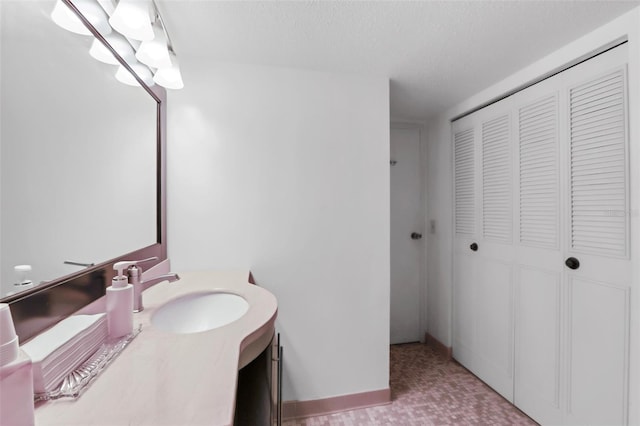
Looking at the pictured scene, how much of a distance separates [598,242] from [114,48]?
236 centimetres

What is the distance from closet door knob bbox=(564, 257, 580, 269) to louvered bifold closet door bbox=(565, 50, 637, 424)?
0.07ft

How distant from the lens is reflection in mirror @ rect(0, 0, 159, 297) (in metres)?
0.64

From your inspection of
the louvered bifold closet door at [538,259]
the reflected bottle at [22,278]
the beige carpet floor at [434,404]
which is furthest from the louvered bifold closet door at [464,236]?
the reflected bottle at [22,278]

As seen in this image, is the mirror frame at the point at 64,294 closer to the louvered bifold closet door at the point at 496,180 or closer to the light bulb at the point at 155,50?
the light bulb at the point at 155,50

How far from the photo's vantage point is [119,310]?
78cm

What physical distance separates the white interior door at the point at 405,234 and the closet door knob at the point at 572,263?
133 centimetres

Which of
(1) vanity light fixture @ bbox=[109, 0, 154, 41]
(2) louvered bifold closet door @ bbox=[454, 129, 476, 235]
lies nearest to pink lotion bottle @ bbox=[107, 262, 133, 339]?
(1) vanity light fixture @ bbox=[109, 0, 154, 41]

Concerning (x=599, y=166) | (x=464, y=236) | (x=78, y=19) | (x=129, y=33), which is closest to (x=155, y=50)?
(x=129, y=33)

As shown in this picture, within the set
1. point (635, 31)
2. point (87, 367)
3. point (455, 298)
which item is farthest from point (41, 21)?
point (455, 298)

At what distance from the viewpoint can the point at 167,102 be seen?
158 centimetres

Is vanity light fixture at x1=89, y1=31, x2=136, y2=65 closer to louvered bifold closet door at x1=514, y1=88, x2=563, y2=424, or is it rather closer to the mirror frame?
the mirror frame

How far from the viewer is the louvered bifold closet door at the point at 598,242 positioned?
1285mm

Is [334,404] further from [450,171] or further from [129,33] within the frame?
[129,33]

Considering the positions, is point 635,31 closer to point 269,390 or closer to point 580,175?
point 580,175
